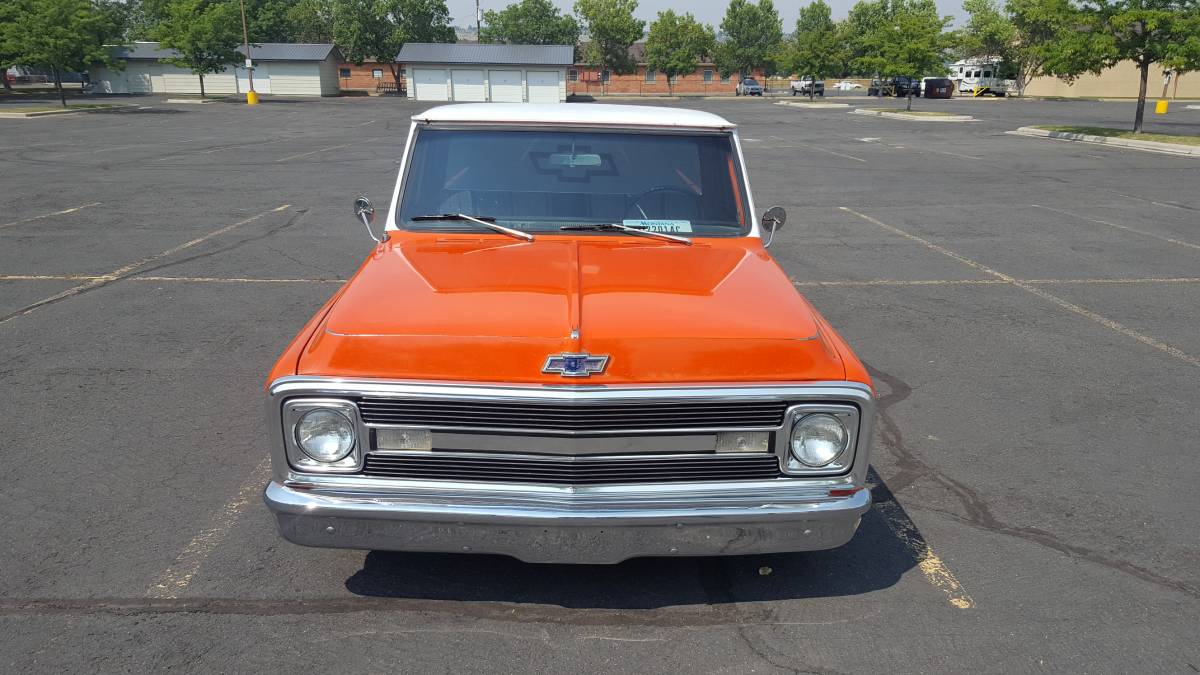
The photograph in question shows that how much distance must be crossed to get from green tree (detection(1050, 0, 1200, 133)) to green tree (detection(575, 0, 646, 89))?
225 ft

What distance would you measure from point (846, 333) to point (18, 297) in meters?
7.49

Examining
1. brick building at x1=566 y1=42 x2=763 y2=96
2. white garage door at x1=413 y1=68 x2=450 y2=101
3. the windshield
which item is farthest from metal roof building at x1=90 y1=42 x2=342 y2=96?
the windshield

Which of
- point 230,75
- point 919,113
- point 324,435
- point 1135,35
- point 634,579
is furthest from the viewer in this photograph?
point 230,75

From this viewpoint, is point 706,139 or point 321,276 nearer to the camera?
point 706,139

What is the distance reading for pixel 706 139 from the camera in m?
4.48

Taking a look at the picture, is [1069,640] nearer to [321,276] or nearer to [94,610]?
[94,610]

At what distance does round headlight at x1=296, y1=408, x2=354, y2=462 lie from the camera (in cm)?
301

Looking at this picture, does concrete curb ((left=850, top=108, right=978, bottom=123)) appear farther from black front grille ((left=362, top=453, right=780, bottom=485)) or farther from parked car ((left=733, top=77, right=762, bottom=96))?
black front grille ((left=362, top=453, right=780, bottom=485))

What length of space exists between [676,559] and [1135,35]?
27260 millimetres

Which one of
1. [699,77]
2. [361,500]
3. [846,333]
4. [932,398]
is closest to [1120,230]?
[846,333]

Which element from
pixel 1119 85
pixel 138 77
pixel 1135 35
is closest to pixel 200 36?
pixel 138 77

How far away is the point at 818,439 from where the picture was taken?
10.1ft

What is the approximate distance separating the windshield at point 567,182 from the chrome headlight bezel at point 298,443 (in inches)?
58.0

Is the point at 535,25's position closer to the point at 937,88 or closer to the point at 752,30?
the point at 752,30
